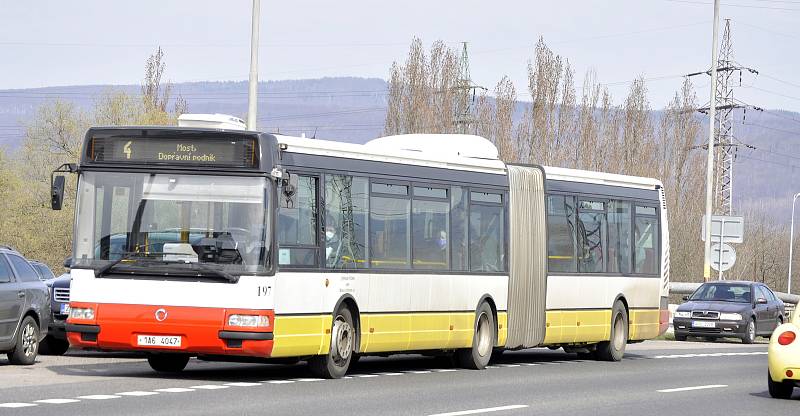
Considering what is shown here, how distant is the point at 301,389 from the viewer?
17781 mm

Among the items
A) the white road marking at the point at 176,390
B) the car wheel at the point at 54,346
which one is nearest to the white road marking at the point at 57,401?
the white road marking at the point at 176,390

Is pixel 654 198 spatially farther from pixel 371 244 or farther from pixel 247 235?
pixel 247 235

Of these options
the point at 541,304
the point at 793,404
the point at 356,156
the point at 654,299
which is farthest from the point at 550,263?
the point at 793,404

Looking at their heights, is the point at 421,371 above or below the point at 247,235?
below

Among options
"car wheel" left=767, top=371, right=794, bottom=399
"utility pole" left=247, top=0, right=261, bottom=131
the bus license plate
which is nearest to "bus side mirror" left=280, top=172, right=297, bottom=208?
the bus license plate

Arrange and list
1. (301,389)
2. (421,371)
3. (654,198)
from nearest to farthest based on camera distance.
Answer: (301,389) < (421,371) < (654,198)

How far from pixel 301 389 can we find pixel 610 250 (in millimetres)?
11621

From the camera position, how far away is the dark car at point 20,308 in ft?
70.6

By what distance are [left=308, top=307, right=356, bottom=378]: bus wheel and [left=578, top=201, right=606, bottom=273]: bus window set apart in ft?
25.9

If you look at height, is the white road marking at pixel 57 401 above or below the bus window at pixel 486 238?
below

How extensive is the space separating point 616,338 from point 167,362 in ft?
34.0

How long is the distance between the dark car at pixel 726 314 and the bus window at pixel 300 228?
2224 centimetres

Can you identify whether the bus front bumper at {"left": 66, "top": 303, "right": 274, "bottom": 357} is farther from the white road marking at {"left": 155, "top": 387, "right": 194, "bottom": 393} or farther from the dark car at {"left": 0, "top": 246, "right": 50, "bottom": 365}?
the dark car at {"left": 0, "top": 246, "right": 50, "bottom": 365}

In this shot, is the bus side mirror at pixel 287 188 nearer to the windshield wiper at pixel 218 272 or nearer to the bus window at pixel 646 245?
the windshield wiper at pixel 218 272
